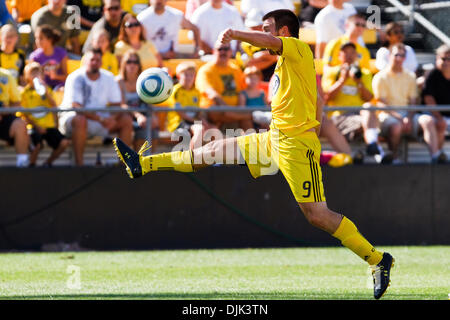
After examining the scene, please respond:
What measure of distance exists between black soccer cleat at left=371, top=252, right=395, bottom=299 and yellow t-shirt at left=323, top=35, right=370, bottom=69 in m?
6.43

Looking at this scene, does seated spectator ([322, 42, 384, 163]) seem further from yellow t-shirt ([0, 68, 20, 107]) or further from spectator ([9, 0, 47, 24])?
spectator ([9, 0, 47, 24])

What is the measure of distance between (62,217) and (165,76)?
3715 millimetres

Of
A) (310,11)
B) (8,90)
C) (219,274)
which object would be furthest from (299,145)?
(310,11)

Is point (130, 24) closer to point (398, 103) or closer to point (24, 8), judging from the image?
point (24, 8)

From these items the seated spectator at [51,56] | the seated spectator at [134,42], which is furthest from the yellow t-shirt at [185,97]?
the seated spectator at [51,56]

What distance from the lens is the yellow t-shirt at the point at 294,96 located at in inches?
312

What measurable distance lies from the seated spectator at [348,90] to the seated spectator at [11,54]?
4.39 metres

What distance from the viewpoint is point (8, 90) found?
1292 centimetres

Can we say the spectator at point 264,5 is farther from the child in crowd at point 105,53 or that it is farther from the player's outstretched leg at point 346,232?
the player's outstretched leg at point 346,232

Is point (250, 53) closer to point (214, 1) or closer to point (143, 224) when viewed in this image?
point (214, 1)

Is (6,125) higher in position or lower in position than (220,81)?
lower

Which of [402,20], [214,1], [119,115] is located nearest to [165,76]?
[119,115]

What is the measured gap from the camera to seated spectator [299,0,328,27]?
53.5ft

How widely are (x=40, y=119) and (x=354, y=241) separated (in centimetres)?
592
